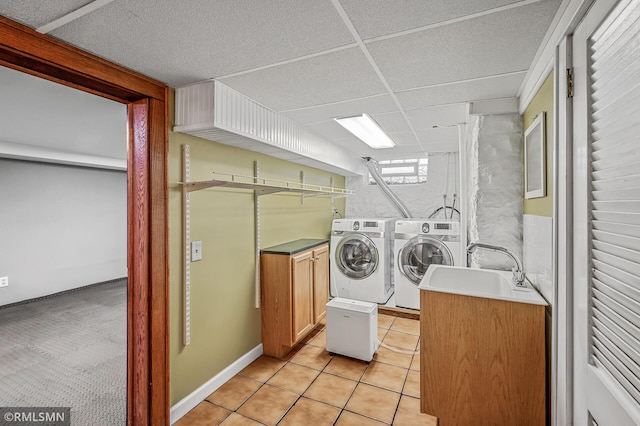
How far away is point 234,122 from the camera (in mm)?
1938

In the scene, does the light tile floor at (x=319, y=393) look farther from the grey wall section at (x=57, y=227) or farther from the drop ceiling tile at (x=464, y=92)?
the grey wall section at (x=57, y=227)

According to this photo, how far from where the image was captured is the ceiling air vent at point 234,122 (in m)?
1.81

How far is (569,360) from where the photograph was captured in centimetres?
115

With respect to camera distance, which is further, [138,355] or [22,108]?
[22,108]

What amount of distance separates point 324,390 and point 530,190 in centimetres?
196

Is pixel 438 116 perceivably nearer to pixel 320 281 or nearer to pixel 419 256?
pixel 419 256

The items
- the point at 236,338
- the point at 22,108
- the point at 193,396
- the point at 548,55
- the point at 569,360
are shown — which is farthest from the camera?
the point at 22,108

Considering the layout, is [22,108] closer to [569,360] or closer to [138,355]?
[138,355]

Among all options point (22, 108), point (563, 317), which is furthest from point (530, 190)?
point (22, 108)

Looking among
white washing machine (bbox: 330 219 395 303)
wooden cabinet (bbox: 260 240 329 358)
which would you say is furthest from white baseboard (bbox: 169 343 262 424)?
white washing machine (bbox: 330 219 395 303)

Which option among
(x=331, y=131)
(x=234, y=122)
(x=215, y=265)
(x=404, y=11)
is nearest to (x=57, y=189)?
(x=215, y=265)

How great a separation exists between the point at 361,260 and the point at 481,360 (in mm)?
2430

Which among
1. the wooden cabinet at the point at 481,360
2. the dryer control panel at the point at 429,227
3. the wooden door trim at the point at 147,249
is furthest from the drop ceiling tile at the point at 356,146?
the wooden cabinet at the point at 481,360

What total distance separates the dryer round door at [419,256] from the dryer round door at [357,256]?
13.9 inches
